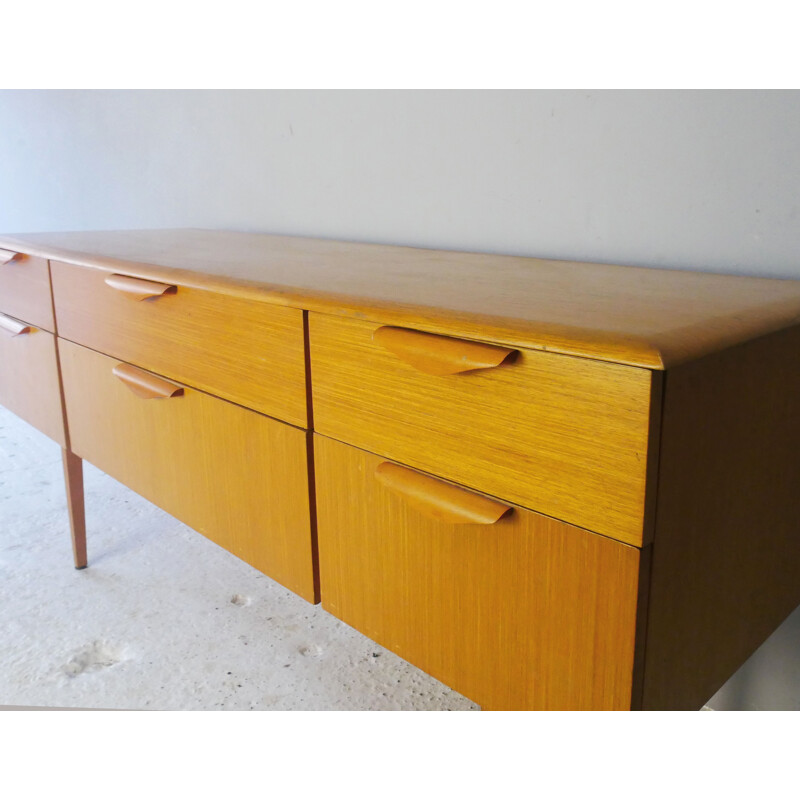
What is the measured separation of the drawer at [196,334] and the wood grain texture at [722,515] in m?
0.46

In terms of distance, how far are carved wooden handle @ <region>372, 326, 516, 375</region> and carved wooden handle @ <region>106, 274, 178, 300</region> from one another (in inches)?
17.7

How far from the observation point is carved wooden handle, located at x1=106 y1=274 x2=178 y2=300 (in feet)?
3.78

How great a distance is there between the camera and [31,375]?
164cm

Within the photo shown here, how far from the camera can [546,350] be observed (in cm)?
68

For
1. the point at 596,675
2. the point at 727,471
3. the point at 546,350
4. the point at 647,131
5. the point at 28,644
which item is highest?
the point at 647,131

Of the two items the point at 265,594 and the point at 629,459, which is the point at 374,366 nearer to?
the point at 629,459

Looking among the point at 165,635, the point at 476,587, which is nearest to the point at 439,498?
the point at 476,587

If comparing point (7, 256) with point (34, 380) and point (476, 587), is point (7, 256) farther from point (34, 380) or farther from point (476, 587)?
point (476, 587)

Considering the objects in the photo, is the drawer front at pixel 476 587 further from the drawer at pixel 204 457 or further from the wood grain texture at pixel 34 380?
the wood grain texture at pixel 34 380

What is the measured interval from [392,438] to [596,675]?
309 millimetres

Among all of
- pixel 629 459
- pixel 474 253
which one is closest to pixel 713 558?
pixel 629 459

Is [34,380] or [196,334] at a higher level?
[196,334]

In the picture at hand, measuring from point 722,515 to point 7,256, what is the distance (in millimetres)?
1420
